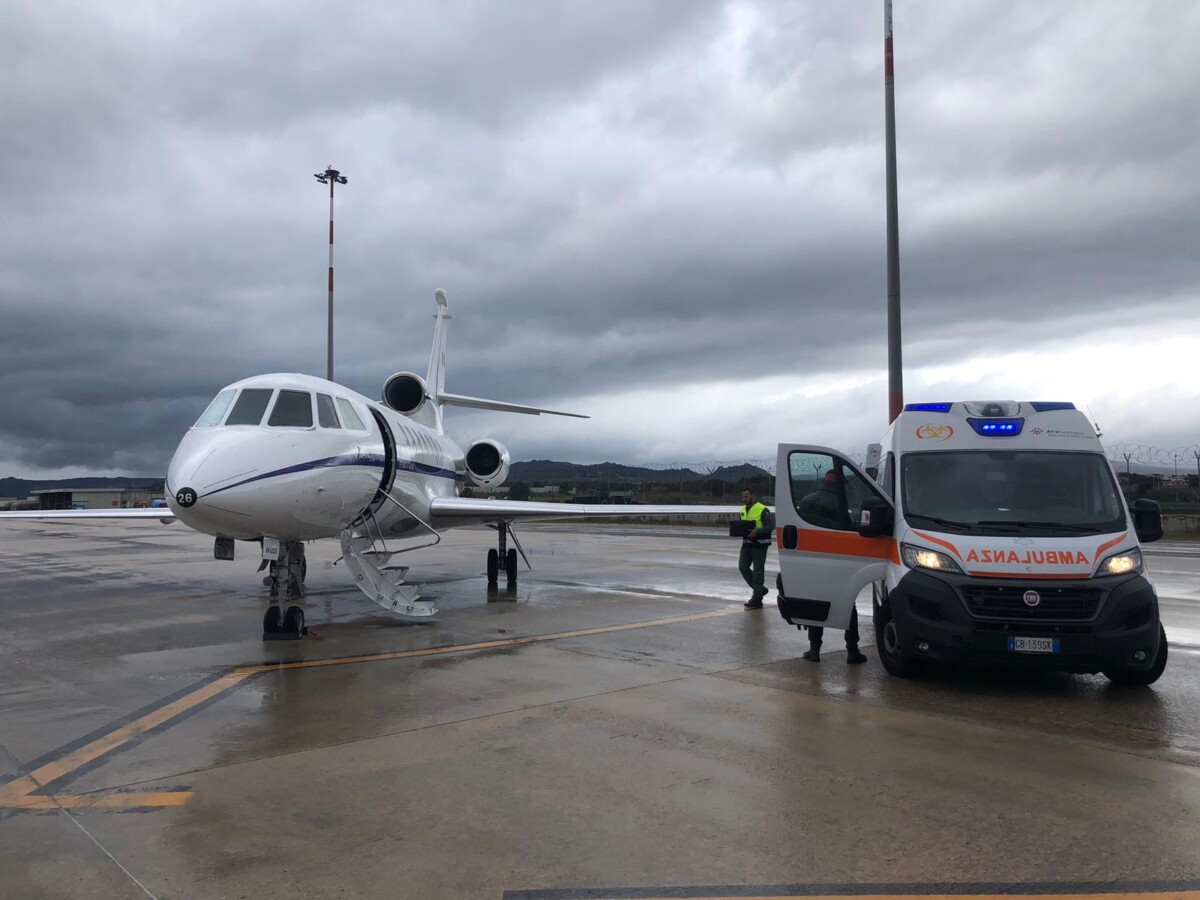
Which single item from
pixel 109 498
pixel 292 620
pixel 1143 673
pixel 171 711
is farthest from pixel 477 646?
pixel 109 498

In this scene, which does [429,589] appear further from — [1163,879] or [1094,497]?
[1163,879]

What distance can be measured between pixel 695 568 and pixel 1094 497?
12.6m

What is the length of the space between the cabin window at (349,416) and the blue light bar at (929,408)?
712 centimetres

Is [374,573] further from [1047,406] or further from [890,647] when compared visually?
[1047,406]

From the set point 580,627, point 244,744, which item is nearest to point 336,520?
point 580,627

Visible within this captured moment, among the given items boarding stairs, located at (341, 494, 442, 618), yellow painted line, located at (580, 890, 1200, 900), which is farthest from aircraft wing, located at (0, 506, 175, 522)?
yellow painted line, located at (580, 890, 1200, 900)

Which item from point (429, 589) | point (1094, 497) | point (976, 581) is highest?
point (1094, 497)

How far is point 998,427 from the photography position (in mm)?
8641

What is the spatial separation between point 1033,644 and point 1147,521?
5.88 ft

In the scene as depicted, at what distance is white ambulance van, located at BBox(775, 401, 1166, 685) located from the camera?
7.05 meters

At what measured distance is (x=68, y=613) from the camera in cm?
1342

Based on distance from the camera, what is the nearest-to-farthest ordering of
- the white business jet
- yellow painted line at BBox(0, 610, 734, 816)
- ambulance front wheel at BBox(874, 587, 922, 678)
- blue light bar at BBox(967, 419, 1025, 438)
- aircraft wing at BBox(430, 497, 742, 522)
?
yellow painted line at BBox(0, 610, 734, 816)
ambulance front wheel at BBox(874, 587, 922, 678)
blue light bar at BBox(967, 419, 1025, 438)
the white business jet
aircraft wing at BBox(430, 497, 742, 522)

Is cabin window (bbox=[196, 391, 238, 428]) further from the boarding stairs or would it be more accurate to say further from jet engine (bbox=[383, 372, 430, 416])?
jet engine (bbox=[383, 372, 430, 416])

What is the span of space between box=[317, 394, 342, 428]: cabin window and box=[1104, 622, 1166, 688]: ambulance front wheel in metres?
8.96
